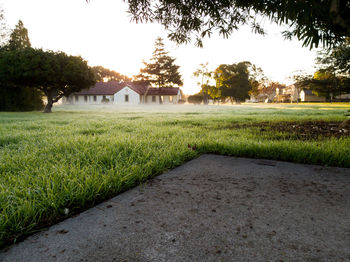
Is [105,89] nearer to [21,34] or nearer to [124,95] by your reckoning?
[124,95]

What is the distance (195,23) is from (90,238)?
4.23 m

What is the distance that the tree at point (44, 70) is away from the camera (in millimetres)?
13102

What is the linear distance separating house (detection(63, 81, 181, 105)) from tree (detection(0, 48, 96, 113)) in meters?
27.5

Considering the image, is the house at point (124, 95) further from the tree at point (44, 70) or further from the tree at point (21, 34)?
the tree at point (44, 70)

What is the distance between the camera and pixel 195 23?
Answer: 411 centimetres

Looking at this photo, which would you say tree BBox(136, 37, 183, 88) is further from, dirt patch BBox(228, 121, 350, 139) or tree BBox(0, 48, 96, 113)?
dirt patch BBox(228, 121, 350, 139)

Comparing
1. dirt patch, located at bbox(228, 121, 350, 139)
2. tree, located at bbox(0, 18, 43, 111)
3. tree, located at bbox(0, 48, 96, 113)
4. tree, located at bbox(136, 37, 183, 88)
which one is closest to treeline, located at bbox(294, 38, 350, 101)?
dirt patch, located at bbox(228, 121, 350, 139)

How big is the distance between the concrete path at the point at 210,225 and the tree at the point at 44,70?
1499 centimetres

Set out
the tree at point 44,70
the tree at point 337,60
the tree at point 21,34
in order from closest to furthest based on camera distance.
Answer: the tree at point 337,60 < the tree at point 44,70 < the tree at point 21,34

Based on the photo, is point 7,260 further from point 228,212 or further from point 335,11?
point 335,11

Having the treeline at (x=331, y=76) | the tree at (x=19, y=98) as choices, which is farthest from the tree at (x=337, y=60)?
the tree at (x=19, y=98)

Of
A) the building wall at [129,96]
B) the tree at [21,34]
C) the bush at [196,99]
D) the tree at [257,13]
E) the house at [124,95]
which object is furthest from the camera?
the bush at [196,99]

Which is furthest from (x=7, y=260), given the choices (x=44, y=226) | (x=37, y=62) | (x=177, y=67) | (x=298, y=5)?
(x=177, y=67)

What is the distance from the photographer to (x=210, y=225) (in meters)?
1.05
